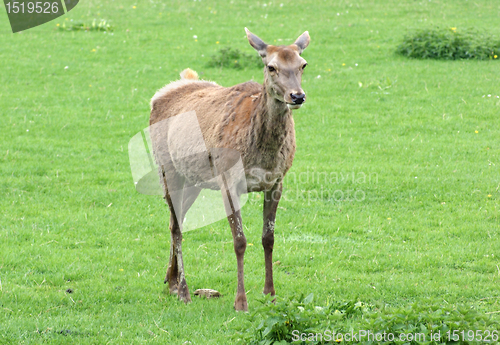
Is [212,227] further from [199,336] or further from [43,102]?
[43,102]

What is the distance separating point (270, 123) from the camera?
6336 millimetres

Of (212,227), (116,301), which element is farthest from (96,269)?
(212,227)

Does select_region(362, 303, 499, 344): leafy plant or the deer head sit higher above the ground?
the deer head

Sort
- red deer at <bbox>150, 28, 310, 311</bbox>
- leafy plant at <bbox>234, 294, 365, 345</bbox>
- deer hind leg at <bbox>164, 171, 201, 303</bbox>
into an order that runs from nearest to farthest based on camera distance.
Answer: leafy plant at <bbox>234, 294, 365, 345</bbox>
red deer at <bbox>150, 28, 310, 311</bbox>
deer hind leg at <bbox>164, 171, 201, 303</bbox>

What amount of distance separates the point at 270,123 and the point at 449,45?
41.6 feet

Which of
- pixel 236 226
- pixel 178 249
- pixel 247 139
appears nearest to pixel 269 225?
pixel 236 226

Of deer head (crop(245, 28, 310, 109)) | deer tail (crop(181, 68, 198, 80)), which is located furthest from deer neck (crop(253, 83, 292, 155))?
deer tail (crop(181, 68, 198, 80))

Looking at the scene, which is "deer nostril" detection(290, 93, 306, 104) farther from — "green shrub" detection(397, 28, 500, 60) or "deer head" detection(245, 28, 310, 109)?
"green shrub" detection(397, 28, 500, 60)

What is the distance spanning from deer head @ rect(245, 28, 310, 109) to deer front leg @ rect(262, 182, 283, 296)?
3.98 feet

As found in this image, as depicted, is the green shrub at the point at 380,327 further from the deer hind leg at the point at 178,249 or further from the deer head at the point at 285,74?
the deer head at the point at 285,74

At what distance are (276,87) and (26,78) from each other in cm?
1308

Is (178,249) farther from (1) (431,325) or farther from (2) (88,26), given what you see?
(2) (88,26)

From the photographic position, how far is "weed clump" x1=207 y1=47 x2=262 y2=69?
1716cm

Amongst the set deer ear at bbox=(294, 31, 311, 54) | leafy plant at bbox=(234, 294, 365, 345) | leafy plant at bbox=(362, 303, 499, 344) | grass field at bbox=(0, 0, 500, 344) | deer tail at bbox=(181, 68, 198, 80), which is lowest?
grass field at bbox=(0, 0, 500, 344)
